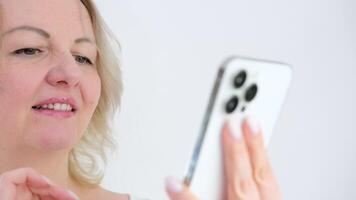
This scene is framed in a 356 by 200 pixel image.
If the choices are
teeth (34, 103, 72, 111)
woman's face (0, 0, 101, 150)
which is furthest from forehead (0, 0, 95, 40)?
teeth (34, 103, 72, 111)

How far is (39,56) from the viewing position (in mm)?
847

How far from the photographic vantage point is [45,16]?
839 millimetres

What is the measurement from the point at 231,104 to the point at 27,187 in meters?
0.29

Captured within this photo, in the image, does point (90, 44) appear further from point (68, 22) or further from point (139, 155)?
point (139, 155)

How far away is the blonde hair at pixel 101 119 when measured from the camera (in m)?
0.98

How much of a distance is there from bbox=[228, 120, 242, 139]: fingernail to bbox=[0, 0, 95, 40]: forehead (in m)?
0.37

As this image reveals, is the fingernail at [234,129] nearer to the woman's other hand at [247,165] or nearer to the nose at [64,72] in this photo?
the woman's other hand at [247,165]

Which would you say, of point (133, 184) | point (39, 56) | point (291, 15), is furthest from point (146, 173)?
point (291, 15)

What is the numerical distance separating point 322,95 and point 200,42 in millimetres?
449

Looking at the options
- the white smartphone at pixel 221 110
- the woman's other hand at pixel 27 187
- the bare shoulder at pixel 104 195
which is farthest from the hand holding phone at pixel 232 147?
the bare shoulder at pixel 104 195

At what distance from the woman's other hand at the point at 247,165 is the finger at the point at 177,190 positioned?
55mm

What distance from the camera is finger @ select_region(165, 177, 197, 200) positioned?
55cm

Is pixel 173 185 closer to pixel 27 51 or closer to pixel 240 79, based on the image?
pixel 240 79

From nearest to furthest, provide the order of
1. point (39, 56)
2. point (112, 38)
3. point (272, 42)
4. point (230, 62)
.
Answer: point (230, 62), point (39, 56), point (112, 38), point (272, 42)
